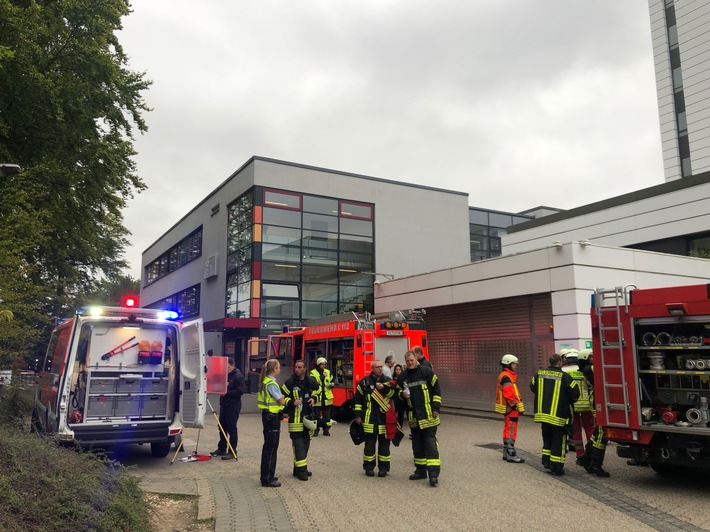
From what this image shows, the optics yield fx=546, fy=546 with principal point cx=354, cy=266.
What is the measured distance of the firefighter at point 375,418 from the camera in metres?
7.64

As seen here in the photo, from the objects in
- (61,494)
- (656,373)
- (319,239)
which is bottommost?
(61,494)

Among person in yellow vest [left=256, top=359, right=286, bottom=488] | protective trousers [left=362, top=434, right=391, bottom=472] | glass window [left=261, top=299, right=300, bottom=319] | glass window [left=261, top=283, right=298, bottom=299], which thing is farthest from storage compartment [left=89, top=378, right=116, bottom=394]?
glass window [left=261, top=283, right=298, bottom=299]

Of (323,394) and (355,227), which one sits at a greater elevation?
(355,227)

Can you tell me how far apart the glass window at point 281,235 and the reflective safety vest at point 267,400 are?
18942 mm

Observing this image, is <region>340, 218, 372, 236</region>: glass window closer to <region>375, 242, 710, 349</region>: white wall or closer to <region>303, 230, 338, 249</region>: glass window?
<region>303, 230, 338, 249</region>: glass window

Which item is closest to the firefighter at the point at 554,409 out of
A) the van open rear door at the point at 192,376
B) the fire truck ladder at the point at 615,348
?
the fire truck ladder at the point at 615,348

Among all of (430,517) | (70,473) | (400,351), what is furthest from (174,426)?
(400,351)

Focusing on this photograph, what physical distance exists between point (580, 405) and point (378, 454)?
304cm

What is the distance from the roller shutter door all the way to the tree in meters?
10.9

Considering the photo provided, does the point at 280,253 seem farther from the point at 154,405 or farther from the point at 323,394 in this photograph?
the point at 154,405

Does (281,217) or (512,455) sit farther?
(281,217)

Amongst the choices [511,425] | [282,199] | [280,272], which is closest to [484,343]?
[511,425]

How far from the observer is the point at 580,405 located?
7.95m

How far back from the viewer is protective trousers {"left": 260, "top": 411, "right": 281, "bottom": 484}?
7164mm
